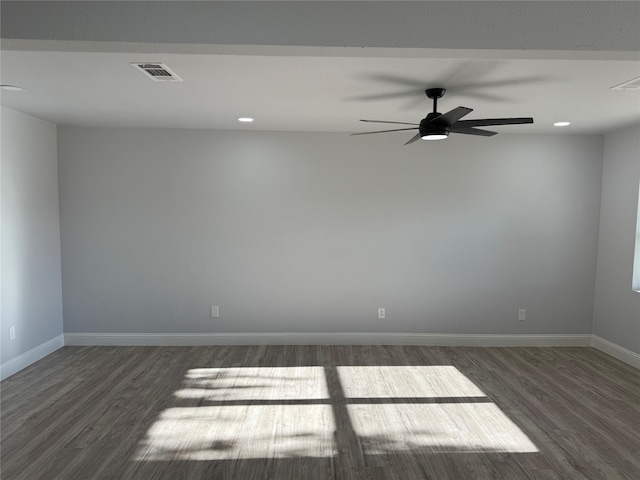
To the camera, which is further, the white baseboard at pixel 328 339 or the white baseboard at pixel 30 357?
the white baseboard at pixel 328 339

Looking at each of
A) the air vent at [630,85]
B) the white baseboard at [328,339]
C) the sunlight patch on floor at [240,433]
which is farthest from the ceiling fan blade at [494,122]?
the white baseboard at [328,339]

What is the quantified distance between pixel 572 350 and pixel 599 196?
6.01 ft

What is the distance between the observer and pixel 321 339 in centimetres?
481

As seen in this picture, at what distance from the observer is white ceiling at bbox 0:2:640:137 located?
180 centimetres

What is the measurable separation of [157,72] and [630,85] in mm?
3232

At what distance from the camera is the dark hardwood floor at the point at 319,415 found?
8.29 feet

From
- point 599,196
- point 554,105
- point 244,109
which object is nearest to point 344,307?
point 244,109

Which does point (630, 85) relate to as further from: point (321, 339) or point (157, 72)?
point (321, 339)

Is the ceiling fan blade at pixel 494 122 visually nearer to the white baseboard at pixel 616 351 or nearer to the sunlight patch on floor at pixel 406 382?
the sunlight patch on floor at pixel 406 382

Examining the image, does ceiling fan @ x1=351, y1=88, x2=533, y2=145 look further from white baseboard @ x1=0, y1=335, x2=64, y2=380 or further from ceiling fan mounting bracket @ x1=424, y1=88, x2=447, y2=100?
white baseboard @ x1=0, y1=335, x2=64, y2=380

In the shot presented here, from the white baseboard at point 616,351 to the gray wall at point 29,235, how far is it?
20.4 feet

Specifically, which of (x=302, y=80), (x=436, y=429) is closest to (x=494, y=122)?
(x=302, y=80)

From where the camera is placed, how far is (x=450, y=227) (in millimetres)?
4801

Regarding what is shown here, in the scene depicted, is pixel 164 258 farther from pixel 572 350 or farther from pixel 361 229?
pixel 572 350
